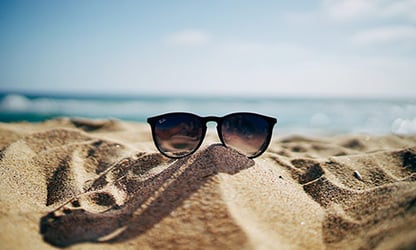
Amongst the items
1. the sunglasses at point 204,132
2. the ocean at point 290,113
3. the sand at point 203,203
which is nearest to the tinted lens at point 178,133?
the sunglasses at point 204,132

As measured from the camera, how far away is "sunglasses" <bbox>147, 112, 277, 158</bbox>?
9.21 ft

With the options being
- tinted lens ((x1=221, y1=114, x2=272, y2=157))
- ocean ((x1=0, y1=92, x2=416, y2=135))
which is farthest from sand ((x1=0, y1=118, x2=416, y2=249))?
ocean ((x1=0, y1=92, x2=416, y2=135))

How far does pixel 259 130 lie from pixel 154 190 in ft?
3.76

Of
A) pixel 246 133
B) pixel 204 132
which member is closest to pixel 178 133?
pixel 204 132

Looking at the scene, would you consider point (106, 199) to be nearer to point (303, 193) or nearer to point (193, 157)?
point (193, 157)

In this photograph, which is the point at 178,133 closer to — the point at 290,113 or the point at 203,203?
the point at 203,203

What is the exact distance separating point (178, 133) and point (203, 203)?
3.18ft

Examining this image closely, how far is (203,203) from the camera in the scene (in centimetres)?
202

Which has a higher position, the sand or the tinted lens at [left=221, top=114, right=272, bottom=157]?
the tinted lens at [left=221, top=114, right=272, bottom=157]

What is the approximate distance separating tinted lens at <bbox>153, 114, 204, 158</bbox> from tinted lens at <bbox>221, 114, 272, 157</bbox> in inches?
9.8

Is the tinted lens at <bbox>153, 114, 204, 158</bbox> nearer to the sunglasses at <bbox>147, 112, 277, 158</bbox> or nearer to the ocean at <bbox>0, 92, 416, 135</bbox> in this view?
the sunglasses at <bbox>147, 112, 277, 158</bbox>

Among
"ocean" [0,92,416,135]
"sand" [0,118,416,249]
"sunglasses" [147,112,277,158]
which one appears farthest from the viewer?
"ocean" [0,92,416,135]

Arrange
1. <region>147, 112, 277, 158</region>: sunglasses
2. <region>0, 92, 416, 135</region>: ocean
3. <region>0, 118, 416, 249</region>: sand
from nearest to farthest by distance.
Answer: <region>0, 118, 416, 249</region>: sand, <region>147, 112, 277, 158</region>: sunglasses, <region>0, 92, 416, 135</region>: ocean

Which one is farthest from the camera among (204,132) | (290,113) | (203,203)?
(290,113)
